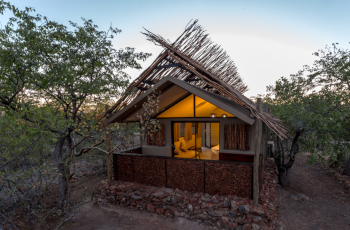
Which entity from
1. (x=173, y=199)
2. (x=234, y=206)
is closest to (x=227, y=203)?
(x=234, y=206)

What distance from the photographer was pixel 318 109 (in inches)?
261

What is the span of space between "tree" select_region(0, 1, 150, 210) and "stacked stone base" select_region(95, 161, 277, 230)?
1688 millimetres

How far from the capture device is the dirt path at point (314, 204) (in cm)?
505

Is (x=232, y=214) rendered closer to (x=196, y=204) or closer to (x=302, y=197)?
(x=196, y=204)

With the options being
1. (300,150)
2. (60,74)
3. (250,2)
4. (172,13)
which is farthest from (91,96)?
(250,2)

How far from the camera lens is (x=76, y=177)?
30.9 feet

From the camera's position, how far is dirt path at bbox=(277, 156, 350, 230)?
505 cm

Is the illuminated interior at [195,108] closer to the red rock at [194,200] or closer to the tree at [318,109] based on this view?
the tree at [318,109]

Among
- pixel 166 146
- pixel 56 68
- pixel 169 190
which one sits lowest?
pixel 169 190

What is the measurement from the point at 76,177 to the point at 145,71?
7278 millimetres

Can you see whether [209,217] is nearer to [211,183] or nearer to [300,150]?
[211,183]

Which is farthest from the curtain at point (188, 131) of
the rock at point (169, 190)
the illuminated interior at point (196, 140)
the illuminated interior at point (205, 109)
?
the rock at point (169, 190)

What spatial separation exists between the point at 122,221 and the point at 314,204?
255 inches

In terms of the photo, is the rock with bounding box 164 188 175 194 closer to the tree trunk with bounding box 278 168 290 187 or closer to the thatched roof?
the thatched roof
